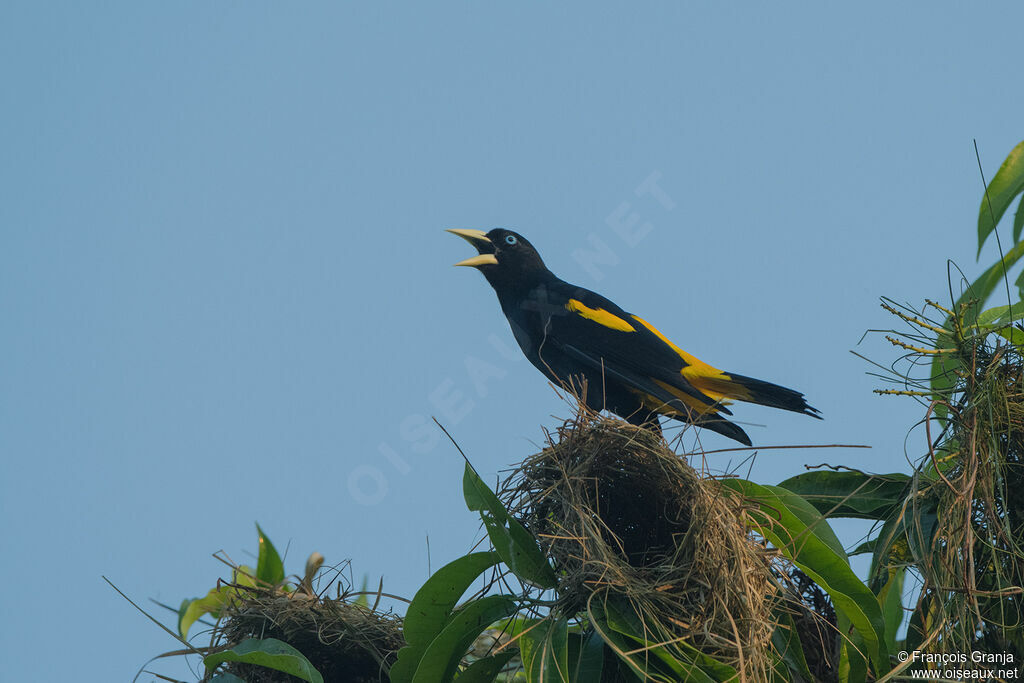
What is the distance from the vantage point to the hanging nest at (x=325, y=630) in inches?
165

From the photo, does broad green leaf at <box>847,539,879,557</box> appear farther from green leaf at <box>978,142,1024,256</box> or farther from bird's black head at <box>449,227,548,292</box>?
bird's black head at <box>449,227,548,292</box>

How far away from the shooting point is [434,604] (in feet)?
10.6

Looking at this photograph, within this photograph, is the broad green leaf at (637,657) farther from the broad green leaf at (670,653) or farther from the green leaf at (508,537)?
the green leaf at (508,537)

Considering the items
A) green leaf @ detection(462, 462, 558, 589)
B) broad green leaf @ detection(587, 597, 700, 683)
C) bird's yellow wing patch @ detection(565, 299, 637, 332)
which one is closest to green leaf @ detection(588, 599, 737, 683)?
broad green leaf @ detection(587, 597, 700, 683)

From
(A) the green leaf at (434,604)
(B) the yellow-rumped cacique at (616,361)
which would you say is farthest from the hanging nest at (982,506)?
(A) the green leaf at (434,604)

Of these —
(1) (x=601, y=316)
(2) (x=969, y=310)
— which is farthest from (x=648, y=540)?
(1) (x=601, y=316)

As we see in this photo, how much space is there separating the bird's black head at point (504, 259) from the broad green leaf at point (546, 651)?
292cm

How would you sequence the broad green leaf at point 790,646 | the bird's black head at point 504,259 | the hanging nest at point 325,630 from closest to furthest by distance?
the broad green leaf at point 790,646 < the hanging nest at point 325,630 < the bird's black head at point 504,259

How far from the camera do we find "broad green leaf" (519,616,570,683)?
8.86ft

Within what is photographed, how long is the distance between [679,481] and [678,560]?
0.26 metres

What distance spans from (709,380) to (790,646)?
6.18 ft

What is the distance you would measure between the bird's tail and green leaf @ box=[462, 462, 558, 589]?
1832 millimetres

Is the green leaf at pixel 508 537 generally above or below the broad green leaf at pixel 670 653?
above

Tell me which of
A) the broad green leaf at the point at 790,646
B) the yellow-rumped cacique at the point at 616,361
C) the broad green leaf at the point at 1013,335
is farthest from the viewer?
the yellow-rumped cacique at the point at 616,361
